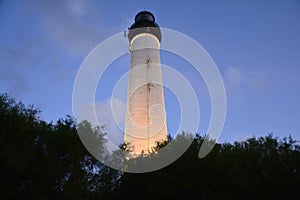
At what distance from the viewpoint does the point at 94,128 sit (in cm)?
2178

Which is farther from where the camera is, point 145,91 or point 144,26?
point 144,26

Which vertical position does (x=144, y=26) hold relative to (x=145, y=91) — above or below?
above

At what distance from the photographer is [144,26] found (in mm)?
38375

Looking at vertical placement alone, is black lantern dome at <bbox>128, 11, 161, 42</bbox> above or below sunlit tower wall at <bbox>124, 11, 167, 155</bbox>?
above

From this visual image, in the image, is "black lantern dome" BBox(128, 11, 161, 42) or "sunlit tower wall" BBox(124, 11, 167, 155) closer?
"sunlit tower wall" BBox(124, 11, 167, 155)

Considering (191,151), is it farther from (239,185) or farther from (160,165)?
(239,185)

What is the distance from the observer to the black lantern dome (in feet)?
125

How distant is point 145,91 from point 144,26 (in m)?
9.97

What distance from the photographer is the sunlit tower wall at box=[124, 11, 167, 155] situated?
29422mm

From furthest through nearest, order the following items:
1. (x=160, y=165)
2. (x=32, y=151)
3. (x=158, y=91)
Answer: (x=158, y=91) < (x=160, y=165) < (x=32, y=151)

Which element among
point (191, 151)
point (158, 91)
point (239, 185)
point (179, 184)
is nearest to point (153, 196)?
point (179, 184)

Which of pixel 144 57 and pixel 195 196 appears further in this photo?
pixel 144 57

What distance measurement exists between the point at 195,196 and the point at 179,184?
118 centimetres

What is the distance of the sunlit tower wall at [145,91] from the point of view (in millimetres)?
29422
